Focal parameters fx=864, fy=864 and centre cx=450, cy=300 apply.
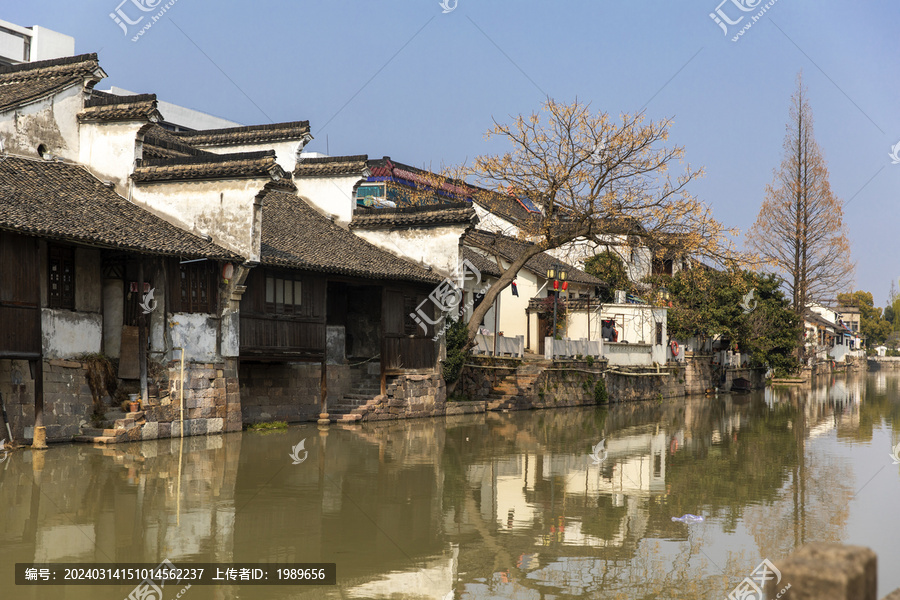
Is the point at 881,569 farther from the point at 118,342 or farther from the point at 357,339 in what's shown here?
the point at 357,339

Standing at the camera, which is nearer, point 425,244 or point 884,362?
point 425,244

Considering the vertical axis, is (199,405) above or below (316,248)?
below

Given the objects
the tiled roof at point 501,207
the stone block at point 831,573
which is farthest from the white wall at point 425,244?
the stone block at point 831,573

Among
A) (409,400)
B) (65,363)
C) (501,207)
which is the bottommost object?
(409,400)

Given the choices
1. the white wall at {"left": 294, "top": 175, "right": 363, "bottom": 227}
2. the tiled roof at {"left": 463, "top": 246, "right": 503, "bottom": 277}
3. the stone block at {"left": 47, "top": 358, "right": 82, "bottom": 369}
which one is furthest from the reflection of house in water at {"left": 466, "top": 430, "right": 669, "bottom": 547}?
the tiled roof at {"left": 463, "top": 246, "right": 503, "bottom": 277}

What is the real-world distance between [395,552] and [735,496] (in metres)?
6.33

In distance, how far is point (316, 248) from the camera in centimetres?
2267

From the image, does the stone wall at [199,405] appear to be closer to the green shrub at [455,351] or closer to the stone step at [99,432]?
the stone step at [99,432]

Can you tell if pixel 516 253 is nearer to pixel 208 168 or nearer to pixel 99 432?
pixel 208 168

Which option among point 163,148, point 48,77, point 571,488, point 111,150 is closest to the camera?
point 571,488

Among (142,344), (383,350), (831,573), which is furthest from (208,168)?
(831,573)

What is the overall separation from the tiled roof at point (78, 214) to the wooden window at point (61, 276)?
0.93 m

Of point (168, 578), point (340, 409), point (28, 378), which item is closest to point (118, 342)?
point (28, 378)

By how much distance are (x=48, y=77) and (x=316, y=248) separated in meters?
7.38
